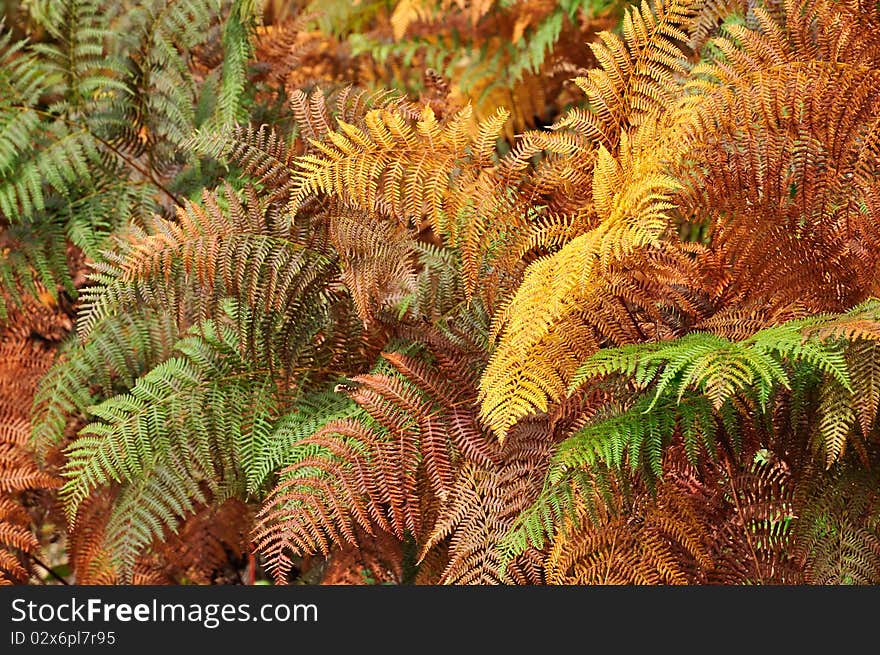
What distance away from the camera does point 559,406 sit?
51.8 inches

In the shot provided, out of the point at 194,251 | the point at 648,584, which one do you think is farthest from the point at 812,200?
the point at 194,251

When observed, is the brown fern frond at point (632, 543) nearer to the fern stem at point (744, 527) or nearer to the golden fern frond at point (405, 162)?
the fern stem at point (744, 527)

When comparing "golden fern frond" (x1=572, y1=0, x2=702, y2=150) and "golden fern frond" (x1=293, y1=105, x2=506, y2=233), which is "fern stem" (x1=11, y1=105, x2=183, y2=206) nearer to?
"golden fern frond" (x1=293, y1=105, x2=506, y2=233)

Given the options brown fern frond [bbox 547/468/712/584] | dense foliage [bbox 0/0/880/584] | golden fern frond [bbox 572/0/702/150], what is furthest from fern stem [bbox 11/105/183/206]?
brown fern frond [bbox 547/468/712/584]

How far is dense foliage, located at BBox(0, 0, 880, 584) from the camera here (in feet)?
3.96

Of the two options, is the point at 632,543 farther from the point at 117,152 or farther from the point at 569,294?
the point at 117,152

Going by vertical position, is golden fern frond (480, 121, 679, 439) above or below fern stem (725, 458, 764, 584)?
above

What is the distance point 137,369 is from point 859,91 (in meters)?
1.39

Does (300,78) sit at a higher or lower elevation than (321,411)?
higher

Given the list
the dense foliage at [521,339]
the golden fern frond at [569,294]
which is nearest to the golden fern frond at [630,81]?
the dense foliage at [521,339]

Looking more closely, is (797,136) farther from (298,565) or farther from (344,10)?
(344,10)

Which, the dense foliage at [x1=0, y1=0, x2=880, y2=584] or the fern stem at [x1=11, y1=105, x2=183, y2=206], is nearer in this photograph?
the dense foliage at [x1=0, y1=0, x2=880, y2=584]

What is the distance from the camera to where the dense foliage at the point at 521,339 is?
1.21 meters

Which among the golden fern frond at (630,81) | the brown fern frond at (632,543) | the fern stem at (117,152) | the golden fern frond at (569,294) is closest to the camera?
the golden fern frond at (569,294)
